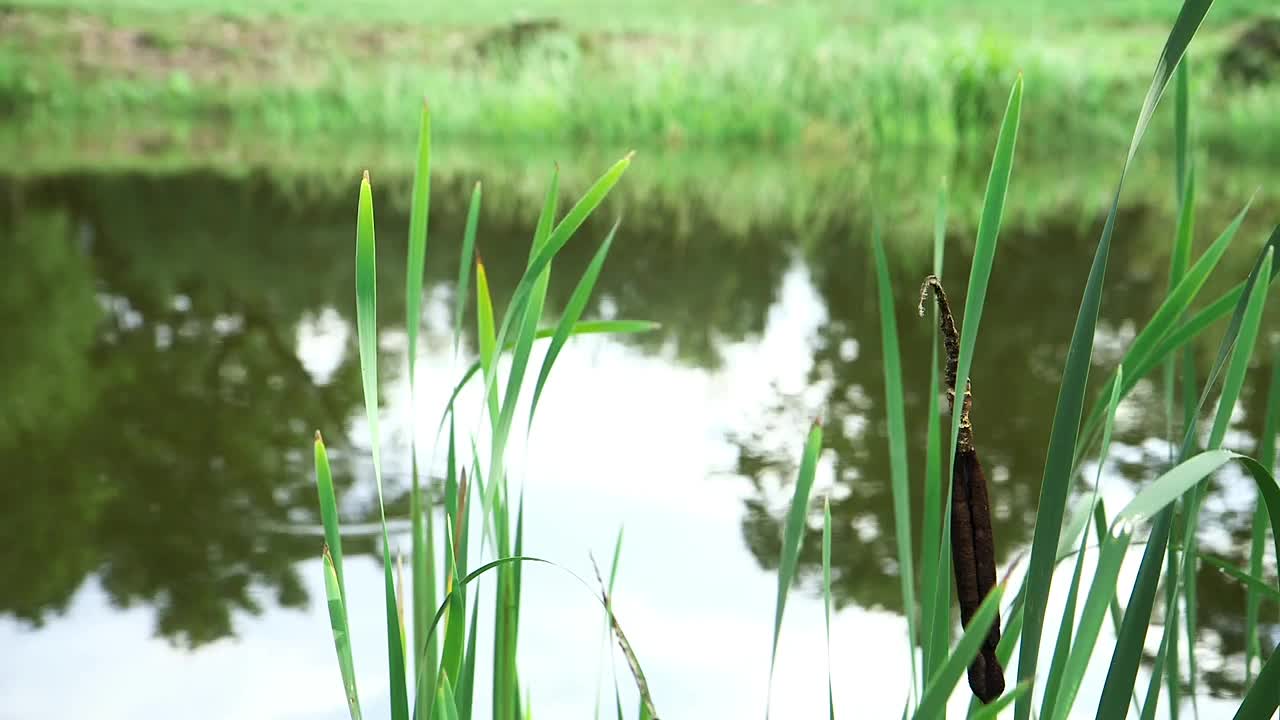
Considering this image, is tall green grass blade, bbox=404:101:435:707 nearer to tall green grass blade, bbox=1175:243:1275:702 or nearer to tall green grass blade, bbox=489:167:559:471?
tall green grass blade, bbox=489:167:559:471

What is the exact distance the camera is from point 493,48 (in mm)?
5379

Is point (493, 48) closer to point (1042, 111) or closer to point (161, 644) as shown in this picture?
point (1042, 111)

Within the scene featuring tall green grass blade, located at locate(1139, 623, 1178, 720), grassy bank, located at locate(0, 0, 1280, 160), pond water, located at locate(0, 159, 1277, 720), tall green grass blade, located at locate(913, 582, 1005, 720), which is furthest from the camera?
grassy bank, located at locate(0, 0, 1280, 160)

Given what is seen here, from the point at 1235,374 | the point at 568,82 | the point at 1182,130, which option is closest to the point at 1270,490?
the point at 1235,374

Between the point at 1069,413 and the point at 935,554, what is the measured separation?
5.2 inches

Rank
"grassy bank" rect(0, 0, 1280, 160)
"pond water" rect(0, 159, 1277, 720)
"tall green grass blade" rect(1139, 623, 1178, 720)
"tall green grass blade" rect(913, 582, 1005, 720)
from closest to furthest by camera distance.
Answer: "tall green grass blade" rect(913, 582, 1005, 720) → "tall green grass blade" rect(1139, 623, 1178, 720) → "pond water" rect(0, 159, 1277, 720) → "grassy bank" rect(0, 0, 1280, 160)

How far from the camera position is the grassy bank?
3879 mm

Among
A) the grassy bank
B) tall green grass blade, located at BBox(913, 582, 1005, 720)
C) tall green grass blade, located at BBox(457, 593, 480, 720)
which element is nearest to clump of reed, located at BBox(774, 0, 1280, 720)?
tall green grass blade, located at BBox(913, 582, 1005, 720)

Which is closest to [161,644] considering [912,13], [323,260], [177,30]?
[323,260]

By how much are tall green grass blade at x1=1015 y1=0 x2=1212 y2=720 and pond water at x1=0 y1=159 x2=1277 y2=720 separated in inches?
6.8

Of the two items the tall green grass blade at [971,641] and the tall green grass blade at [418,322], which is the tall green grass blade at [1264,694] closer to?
the tall green grass blade at [971,641]

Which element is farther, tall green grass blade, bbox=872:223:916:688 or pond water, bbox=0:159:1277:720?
pond water, bbox=0:159:1277:720

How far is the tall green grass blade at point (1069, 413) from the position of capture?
27 cm

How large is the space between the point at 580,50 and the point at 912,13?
3.15 m
